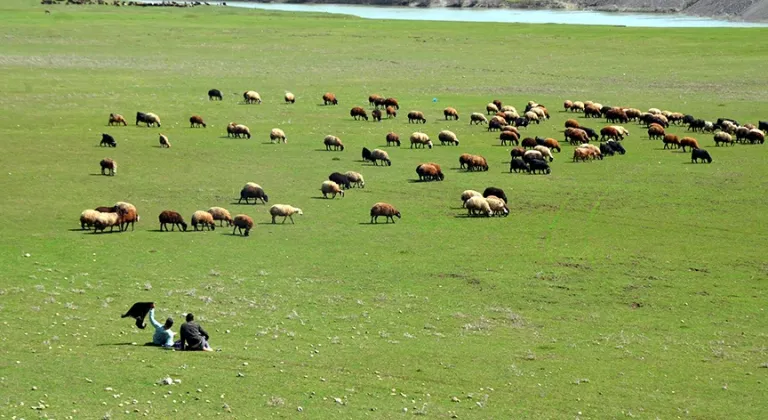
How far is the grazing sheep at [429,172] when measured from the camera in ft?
119

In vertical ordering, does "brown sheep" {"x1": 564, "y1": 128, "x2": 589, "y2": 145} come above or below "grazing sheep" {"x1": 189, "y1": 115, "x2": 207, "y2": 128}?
above

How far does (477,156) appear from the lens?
38.6 meters

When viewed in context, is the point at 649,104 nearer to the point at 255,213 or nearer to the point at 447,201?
the point at 447,201

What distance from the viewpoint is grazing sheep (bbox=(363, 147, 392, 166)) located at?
129 ft

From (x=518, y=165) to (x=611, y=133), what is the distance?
889 cm

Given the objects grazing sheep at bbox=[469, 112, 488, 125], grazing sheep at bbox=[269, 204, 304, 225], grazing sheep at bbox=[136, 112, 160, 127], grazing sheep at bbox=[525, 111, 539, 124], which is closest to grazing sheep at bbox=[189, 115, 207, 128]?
grazing sheep at bbox=[136, 112, 160, 127]

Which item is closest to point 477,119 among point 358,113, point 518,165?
point 358,113

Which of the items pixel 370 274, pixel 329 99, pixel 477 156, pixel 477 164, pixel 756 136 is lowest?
pixel 370 274

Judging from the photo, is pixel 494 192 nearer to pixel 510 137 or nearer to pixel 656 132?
pixel 510 137

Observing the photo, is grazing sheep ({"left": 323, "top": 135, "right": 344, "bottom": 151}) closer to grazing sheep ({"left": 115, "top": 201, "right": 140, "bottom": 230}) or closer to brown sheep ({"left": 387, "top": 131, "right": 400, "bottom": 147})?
brown sheep ({"left": 387, "top": 131, "right": 400, "bottom": 147})

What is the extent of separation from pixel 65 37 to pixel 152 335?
6481 cm

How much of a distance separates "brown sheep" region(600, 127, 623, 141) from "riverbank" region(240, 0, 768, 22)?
7430 cm

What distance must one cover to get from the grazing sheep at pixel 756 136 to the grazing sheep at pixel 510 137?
359 inches

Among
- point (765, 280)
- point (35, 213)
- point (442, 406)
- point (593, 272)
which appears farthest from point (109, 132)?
point (442, 406)
